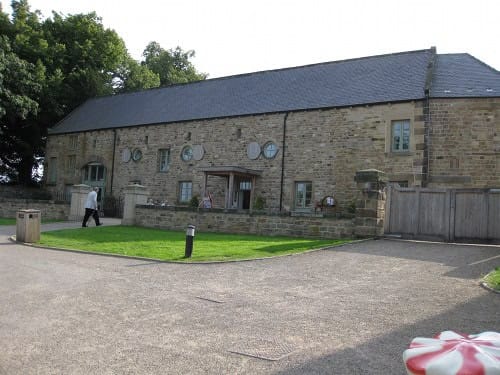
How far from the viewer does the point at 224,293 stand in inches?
299

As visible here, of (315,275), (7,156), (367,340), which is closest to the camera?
(367,340)

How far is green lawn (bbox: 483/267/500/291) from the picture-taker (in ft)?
25.5

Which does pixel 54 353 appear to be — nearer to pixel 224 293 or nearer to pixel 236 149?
pixel 224 293

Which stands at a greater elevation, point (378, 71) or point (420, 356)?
point (378, 71)

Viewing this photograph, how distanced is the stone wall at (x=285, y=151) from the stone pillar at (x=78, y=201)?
5760 millimetres

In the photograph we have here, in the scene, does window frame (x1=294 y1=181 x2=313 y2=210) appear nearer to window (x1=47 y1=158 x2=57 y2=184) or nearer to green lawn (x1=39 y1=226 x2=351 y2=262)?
green lawn (x1=39 y1=226 x2=351 y2=262)

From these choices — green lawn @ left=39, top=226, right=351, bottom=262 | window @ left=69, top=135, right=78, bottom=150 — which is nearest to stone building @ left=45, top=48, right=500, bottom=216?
window @ left=69, top=135, right=78, bottom=150

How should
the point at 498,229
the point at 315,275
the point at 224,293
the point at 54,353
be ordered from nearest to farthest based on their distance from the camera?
the point at 54,353 → the point at 224,293 → the point at 315,275 → the point at 498,229

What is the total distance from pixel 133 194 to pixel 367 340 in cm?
1707

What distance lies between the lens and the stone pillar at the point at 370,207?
14453 millimetres

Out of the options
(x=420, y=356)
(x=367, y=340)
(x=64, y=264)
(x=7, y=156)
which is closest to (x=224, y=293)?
(x=367, y=340)

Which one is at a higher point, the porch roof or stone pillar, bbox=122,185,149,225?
the porch roof

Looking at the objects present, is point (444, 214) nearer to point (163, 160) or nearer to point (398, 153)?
point (398, 153)

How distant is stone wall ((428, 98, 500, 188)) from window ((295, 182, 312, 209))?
567 centimetres
